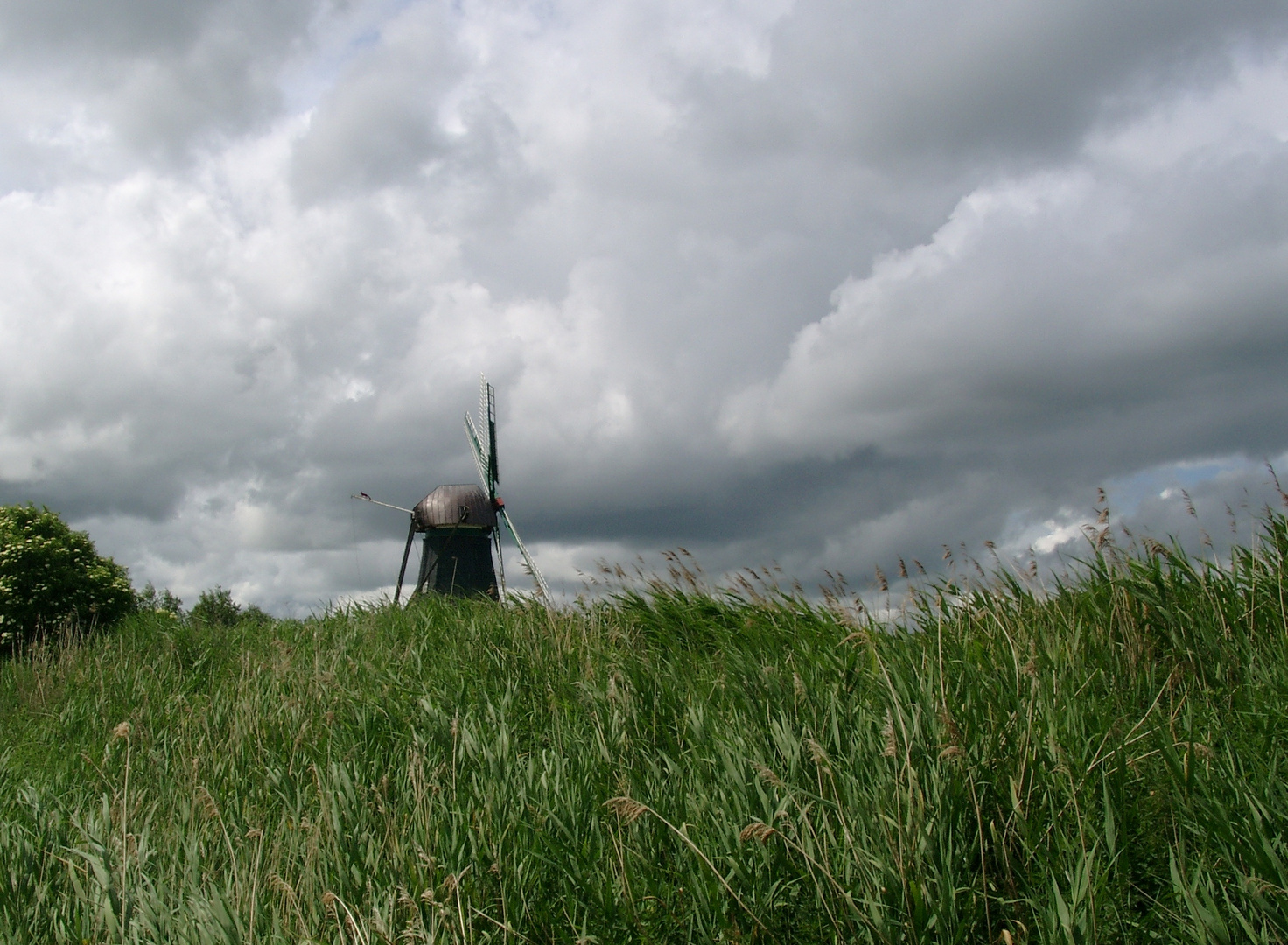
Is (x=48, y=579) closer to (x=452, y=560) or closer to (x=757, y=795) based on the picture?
(x=452, y=560)

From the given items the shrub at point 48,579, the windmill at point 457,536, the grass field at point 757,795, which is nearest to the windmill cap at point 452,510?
the windmill at point 457,536

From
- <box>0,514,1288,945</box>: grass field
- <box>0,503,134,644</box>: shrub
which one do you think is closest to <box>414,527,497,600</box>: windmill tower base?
<box>0,503,134,644</box>: shrub

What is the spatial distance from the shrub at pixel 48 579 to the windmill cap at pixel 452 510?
37.1 ft

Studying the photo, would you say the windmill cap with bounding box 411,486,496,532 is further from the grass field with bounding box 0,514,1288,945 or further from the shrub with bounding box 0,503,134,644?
the grass field with bounding box 0,514,1288,945

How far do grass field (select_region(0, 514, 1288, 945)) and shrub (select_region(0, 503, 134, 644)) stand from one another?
1168 centimetres

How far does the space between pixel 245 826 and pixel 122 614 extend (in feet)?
50.0

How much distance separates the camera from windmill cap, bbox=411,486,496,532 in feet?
92.7

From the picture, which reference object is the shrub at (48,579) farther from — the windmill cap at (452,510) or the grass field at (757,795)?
the grass field at (757,795)

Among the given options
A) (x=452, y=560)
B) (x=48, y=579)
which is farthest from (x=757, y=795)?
(x=452, y=560)

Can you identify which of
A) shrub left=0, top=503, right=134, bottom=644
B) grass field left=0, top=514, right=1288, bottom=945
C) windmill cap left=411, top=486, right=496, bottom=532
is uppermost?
windmill cap left=411, top=486, right=496, bottom=532

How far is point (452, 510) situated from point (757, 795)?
25.9 metres

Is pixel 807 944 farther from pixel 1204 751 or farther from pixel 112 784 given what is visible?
pixel 112 784

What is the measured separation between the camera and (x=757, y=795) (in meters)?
3.46

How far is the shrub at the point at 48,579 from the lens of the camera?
15.7 metres
